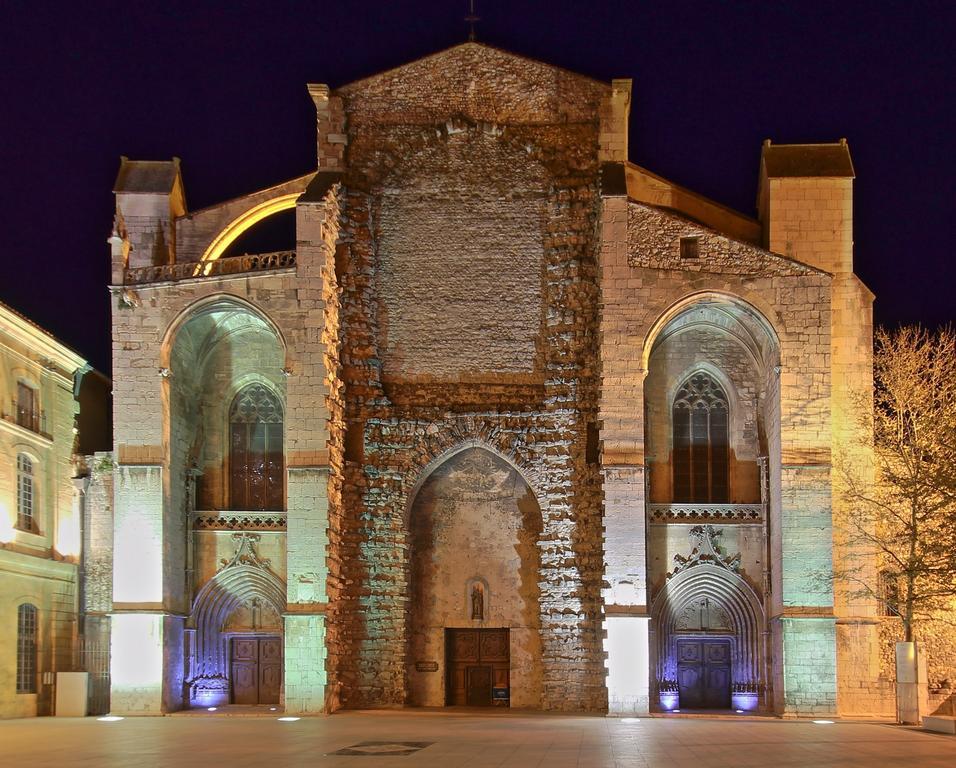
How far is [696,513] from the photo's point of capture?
1078 inches

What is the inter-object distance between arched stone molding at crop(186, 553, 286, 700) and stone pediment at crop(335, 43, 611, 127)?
10.5 metres

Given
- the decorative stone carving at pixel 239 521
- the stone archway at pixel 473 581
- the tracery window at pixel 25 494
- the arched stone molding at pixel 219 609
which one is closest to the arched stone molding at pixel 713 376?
the stone archway at pixel 473 581

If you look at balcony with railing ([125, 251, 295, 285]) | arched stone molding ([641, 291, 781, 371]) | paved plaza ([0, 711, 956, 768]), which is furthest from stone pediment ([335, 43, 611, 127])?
paved plaza ([0, 711, 956, 768])

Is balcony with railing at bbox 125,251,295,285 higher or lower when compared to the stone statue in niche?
higher

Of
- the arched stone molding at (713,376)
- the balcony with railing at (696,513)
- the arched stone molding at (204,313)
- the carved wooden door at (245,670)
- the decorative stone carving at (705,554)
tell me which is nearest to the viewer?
the arched stone molding at (204,313)

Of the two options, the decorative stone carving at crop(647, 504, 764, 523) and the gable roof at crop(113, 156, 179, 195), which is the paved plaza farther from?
the gable roof at crop(113, 156, 179, 195)

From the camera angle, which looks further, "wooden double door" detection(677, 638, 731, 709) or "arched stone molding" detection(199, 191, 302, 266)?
"arched stone molding" detection(199, 191, 302, 266)

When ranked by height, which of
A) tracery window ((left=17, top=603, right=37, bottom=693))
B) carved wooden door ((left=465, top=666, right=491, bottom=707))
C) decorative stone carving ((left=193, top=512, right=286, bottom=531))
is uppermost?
decorative stone carving ((left=193, top=512, right=286, bottom=531))

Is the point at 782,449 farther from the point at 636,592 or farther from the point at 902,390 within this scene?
the point at 636,592

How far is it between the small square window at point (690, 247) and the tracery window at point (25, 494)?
15056 millimetres

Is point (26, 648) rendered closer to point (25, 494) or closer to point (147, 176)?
point (25, 494)

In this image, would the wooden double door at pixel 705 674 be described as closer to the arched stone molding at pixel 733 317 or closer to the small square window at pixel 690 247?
the arched stone molding at pixel 733 317

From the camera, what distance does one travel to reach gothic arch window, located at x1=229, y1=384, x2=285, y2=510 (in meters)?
28.7

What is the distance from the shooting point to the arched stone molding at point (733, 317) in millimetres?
26000
